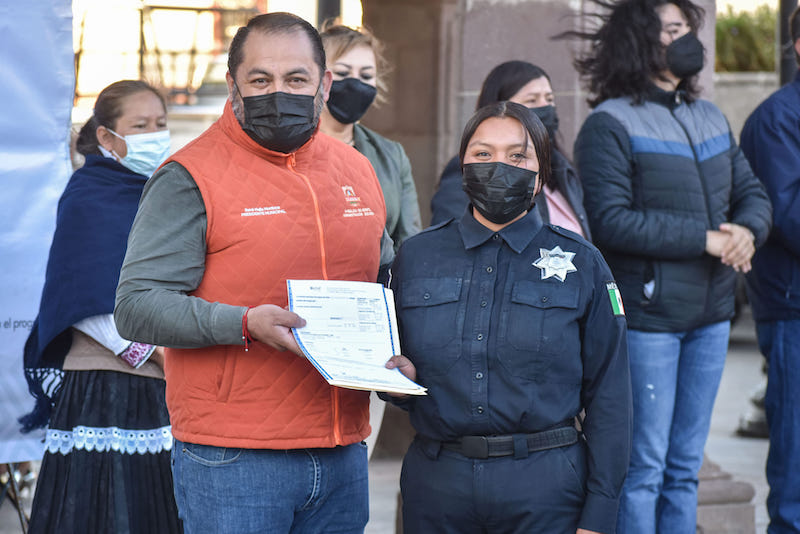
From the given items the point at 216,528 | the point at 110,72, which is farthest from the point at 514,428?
the point at 110,72

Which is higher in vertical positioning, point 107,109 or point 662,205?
point 107,109

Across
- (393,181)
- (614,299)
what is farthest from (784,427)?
(614,299)

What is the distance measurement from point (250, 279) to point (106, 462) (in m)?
1.46

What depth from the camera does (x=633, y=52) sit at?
4395 mm

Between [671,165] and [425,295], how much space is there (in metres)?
1.67

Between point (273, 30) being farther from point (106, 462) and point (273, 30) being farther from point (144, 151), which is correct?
point (106, 462)

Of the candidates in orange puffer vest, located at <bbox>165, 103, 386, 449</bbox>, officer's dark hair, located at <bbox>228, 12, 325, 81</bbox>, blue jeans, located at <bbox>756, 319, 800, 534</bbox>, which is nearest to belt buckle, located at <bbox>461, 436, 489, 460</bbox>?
orange puffer vest, located at <bbox>165, 103, 386, 449</bbox>

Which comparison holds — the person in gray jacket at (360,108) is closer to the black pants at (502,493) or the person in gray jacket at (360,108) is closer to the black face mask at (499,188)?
the black face mask at (499,188)

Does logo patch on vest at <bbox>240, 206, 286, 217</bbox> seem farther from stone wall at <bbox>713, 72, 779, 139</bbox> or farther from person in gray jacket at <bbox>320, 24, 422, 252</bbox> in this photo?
stone wall at <bbox>713, 72, 779, 139</bbox>

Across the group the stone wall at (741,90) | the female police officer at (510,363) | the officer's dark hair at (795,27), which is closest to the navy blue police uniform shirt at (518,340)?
the female police officer at (510,363)

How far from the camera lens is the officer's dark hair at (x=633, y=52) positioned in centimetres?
437

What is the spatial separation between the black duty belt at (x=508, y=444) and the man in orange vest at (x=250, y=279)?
1.05 feet

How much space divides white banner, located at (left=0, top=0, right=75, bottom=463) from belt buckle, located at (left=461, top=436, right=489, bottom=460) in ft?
7.88

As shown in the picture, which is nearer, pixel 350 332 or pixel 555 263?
pixel 350 332
